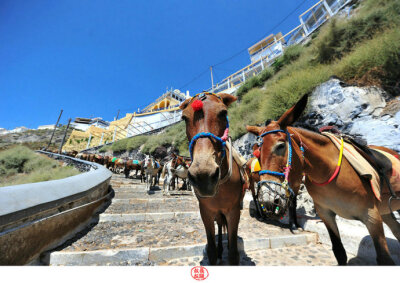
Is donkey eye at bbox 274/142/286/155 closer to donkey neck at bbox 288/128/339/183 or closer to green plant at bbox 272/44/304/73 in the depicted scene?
donkey neck at bbox 288/128/339/183

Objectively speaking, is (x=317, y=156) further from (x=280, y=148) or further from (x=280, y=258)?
(x=280, y=258)

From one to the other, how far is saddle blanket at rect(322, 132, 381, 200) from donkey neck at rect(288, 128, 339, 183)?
132 mm

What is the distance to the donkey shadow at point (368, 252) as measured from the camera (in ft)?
7.84

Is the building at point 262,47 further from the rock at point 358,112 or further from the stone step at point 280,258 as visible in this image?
the stone step at point 280,258

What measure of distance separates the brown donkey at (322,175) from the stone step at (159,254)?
1.15 metres

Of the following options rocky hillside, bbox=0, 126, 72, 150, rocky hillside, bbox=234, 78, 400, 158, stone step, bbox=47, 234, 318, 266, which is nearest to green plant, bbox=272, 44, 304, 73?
rocky hillside, bbox=234, 78, 400, 158

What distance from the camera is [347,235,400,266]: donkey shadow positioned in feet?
7.84

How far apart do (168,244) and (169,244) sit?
18mm

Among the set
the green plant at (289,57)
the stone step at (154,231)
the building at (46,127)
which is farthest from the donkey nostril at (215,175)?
the building at (46,127)

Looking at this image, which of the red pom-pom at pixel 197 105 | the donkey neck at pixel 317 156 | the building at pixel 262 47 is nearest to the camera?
the red pom-pom at pixel 197 105
